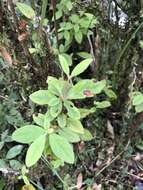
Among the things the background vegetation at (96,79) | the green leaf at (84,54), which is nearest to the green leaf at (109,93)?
the background vegetation at (96,79)

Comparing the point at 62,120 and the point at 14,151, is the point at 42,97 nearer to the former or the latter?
the point at 62,120

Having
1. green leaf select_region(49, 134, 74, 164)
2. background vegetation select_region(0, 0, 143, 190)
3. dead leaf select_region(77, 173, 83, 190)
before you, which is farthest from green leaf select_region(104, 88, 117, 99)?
green leaf select_region(49, 134, 74, 164)

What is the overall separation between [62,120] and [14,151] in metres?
0.34

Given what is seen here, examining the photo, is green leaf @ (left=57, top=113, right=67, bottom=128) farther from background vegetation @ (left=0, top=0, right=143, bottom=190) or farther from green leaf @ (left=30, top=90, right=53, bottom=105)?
background vegetation @ (left=0, top=0, right=143, bottom=190)

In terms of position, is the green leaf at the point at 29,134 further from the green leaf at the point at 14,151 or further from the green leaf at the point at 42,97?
the green leaf at the point at 14,151

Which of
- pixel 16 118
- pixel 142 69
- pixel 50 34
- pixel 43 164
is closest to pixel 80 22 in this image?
pixel 50 34

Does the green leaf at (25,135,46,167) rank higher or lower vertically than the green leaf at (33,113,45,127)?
lower

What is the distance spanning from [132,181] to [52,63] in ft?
1.70

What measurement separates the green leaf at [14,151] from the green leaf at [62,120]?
0.32 metres

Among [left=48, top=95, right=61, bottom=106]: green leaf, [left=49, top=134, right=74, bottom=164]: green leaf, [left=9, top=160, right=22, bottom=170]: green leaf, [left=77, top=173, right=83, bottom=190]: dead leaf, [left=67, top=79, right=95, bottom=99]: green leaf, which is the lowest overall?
[left=77, top=173, right=83, bottom=190]: dead leaf

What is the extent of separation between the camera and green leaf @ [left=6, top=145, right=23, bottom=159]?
1439 mm

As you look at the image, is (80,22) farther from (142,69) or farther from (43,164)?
(43,164)

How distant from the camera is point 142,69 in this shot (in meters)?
1.45

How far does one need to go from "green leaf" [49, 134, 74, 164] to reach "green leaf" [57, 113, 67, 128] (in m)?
0.06
